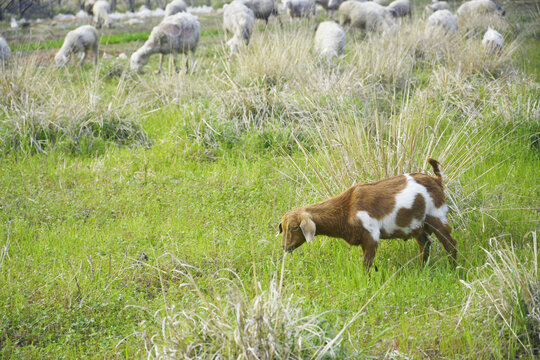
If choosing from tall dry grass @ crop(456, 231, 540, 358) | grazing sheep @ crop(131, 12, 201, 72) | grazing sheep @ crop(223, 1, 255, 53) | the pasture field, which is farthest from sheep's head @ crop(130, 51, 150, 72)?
tall dry grass @ crop(456, 231, 540, 358)

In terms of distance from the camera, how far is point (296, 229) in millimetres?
3756

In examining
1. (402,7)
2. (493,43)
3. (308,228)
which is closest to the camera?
(308,228)

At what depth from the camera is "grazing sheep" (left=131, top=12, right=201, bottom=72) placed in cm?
1178

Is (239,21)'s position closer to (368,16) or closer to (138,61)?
(138,61)

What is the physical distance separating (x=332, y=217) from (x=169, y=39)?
9.03m

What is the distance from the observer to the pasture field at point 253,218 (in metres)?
3.10

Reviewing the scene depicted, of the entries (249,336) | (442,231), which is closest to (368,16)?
(442,231)

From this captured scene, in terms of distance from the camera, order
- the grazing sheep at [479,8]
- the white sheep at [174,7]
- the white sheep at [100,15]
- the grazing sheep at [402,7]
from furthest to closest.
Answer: the white sheep at [100,15]
the white sheep at [174,7]
the grazing sheep at [402,7]
the grazing sheep at [479,8]

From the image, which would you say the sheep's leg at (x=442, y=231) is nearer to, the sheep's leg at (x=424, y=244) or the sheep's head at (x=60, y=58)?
the sheep's leg at (x=424, y=244)

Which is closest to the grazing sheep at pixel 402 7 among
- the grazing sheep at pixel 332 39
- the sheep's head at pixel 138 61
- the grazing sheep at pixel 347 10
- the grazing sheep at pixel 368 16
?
the grazing sheep at pixel 347 10

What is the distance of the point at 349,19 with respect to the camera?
17.0m

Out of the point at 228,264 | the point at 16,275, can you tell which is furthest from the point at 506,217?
the point at 16,275

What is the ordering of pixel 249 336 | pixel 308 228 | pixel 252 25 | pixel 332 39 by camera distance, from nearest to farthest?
pixel 249 336
pixel 308 228
pixel 332 39
pixel 252 25

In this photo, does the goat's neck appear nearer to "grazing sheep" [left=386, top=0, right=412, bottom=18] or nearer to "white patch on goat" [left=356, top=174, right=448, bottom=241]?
"white patch on goat" [left=356, top=174, right=448, bottom=241]
